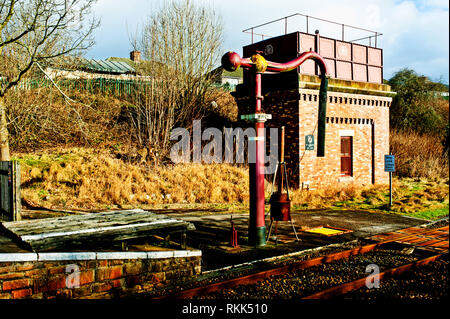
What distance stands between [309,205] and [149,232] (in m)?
8.84

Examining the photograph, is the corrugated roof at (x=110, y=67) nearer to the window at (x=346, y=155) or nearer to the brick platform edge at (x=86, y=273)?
the window at (x=346, y=155)

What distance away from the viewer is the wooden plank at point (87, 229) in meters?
4.97

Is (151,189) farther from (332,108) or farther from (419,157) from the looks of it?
(419,157)

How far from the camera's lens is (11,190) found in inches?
303

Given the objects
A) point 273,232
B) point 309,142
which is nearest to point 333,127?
point 309,142

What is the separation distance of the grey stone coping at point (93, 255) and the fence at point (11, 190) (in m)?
3.45

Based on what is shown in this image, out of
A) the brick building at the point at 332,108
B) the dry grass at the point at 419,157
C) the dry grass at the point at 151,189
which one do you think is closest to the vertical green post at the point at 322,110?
the dry grass at the point at 151,189

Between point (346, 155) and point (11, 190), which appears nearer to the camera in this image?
point (11, 190)

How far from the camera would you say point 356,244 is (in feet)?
27.4

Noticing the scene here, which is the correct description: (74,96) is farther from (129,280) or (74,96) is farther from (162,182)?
(129,280)

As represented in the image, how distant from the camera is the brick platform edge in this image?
178 inches

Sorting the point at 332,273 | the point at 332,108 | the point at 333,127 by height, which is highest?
the point at 332,108

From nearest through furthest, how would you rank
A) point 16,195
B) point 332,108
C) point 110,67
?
point 16,195 < point 332,108 < point 110,67

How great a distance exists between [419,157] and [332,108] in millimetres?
9666
